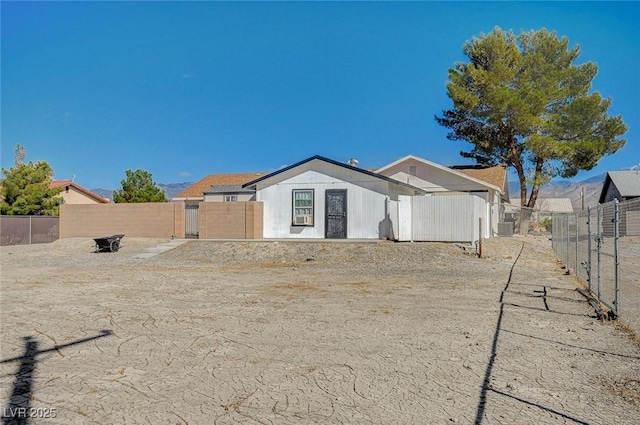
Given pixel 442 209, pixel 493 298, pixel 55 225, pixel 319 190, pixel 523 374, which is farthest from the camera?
pixel 55 225

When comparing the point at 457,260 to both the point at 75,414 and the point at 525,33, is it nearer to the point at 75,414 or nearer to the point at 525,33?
the point at 75,414

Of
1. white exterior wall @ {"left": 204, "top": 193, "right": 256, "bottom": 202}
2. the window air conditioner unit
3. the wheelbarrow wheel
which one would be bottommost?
the wheelbarrow wheel

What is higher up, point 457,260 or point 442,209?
point 442,209

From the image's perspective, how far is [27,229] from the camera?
1069 inches

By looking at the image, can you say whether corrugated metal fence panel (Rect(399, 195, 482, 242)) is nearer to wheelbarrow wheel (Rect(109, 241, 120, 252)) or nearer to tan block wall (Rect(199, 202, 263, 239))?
tan block wall (Rect(199, 202, 263, 239))

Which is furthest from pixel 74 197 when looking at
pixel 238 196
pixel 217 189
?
pixel 238 196

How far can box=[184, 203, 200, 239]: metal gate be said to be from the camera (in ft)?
81.5

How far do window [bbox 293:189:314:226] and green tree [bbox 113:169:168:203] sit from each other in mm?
20446

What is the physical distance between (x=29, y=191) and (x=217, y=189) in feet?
39.1

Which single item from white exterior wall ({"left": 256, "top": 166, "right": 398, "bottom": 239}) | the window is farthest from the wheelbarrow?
the window

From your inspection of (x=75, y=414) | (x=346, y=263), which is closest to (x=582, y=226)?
(x=346, y=263)

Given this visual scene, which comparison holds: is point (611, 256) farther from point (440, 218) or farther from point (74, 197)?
point (74, 197)

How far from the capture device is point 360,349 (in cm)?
591

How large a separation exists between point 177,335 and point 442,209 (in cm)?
1523
